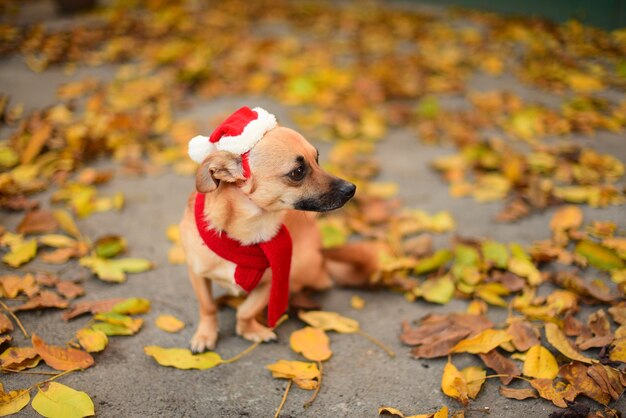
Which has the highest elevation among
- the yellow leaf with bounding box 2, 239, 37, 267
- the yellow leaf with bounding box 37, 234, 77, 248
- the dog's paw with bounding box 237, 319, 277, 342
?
the yellow leaf with bounding box 2, 239, 37, 267

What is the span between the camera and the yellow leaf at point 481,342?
2234mm

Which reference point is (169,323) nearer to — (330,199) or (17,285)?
(17,285)

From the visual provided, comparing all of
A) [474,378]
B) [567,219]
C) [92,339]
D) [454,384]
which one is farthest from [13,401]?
[567,219]

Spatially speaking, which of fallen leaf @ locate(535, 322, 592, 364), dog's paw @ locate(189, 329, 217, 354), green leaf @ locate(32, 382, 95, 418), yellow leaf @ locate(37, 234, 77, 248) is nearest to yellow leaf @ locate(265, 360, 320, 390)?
dog's paw @ locate(189, 329, 217, 354)

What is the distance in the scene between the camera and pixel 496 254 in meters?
2.85

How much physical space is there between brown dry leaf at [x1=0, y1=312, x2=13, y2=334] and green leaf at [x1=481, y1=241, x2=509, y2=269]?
2458 millimetres

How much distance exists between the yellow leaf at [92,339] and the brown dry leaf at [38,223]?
1.00m

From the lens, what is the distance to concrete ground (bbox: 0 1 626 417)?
6.72ft

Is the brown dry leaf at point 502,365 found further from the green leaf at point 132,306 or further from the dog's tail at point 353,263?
the green leaf at point 132,306

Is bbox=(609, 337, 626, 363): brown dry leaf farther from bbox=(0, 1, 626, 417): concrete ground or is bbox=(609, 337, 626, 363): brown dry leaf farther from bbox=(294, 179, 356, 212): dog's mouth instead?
bbox=(294, 179, 356, 212): dog's mouth

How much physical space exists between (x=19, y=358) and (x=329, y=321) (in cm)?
139

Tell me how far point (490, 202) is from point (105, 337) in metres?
2.64

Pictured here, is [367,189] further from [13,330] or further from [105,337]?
[13,330]

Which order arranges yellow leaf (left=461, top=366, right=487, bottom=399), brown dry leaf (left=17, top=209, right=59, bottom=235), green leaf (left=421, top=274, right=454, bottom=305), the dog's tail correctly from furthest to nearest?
1. brown dry leaf (left=17, top=209, right=59, bottom=235)
2. the dog's tail
3. green leaf (left=421, top=274, right=454, bottom=305)
4. yellow leaf (left=461, top=366, right=487, bottom=399)
